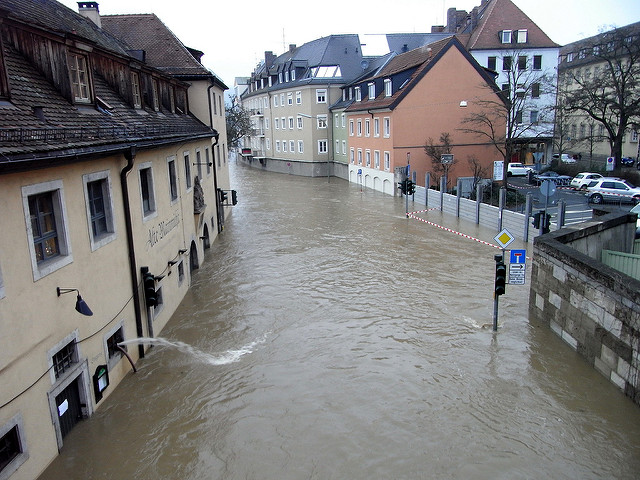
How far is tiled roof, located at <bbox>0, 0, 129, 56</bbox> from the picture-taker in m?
11.1

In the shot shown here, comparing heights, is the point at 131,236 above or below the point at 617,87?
below

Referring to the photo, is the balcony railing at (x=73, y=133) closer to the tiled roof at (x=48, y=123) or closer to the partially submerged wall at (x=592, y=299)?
the tiled roof at (x=48, y=123)

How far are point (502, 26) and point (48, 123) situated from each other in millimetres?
48753

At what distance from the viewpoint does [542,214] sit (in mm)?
17562

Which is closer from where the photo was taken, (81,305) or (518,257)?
(81,305)

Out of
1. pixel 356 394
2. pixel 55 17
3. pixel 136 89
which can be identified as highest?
pixel 55 17

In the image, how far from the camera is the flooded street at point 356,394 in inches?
321

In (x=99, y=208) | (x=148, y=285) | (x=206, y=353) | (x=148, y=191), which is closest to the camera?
(x=99, y=208)

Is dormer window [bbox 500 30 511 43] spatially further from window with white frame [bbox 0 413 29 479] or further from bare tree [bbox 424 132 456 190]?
window with white frame [bbox 0 413 29 479]

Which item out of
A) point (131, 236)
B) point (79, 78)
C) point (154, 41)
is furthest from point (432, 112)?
point (79, 78)

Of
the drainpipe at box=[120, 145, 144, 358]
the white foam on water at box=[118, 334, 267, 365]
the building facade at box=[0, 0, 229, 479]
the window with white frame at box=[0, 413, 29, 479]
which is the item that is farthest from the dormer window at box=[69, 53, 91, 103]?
the window with white frame at box=[0, 413, 29, 479]

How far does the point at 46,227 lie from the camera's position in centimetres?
771

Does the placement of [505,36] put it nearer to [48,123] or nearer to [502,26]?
[502,26]

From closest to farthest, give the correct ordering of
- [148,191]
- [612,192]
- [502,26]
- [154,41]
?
[148,191], [154,41], [612,192], [502,26]
